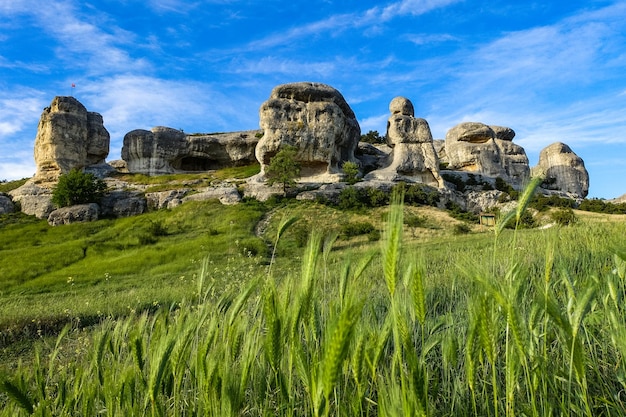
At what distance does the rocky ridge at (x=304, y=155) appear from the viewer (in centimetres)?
4197

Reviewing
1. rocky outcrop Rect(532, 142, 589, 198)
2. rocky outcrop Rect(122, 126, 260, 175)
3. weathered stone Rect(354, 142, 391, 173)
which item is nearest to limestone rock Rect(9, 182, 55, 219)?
rocky outcrop Rect(122, 126, 260, 175)

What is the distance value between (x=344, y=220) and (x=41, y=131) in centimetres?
3710

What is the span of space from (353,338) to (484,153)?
185ft

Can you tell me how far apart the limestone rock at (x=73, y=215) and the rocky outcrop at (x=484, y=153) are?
137 ft

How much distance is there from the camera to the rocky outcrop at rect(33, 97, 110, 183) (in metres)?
47.4

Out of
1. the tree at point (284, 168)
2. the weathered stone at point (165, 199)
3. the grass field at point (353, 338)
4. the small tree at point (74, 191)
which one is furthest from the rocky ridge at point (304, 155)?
→ the grass field at point (353, 338)

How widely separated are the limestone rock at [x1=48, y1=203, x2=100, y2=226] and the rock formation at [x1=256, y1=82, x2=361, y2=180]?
16.5 m

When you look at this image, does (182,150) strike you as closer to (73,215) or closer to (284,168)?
(73,215)

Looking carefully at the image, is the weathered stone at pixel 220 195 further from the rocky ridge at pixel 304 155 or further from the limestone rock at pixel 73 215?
the limestone rock at pixel 73 215

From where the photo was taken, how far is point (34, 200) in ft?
139

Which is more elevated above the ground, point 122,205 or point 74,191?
point 74,191

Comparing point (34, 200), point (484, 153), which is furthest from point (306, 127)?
point (34, 200)

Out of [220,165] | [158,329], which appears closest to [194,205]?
[220,165]

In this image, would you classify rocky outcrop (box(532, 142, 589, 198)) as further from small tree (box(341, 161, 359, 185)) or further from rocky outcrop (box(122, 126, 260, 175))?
rocky outcrop (box(122, 126, 260, 175))
